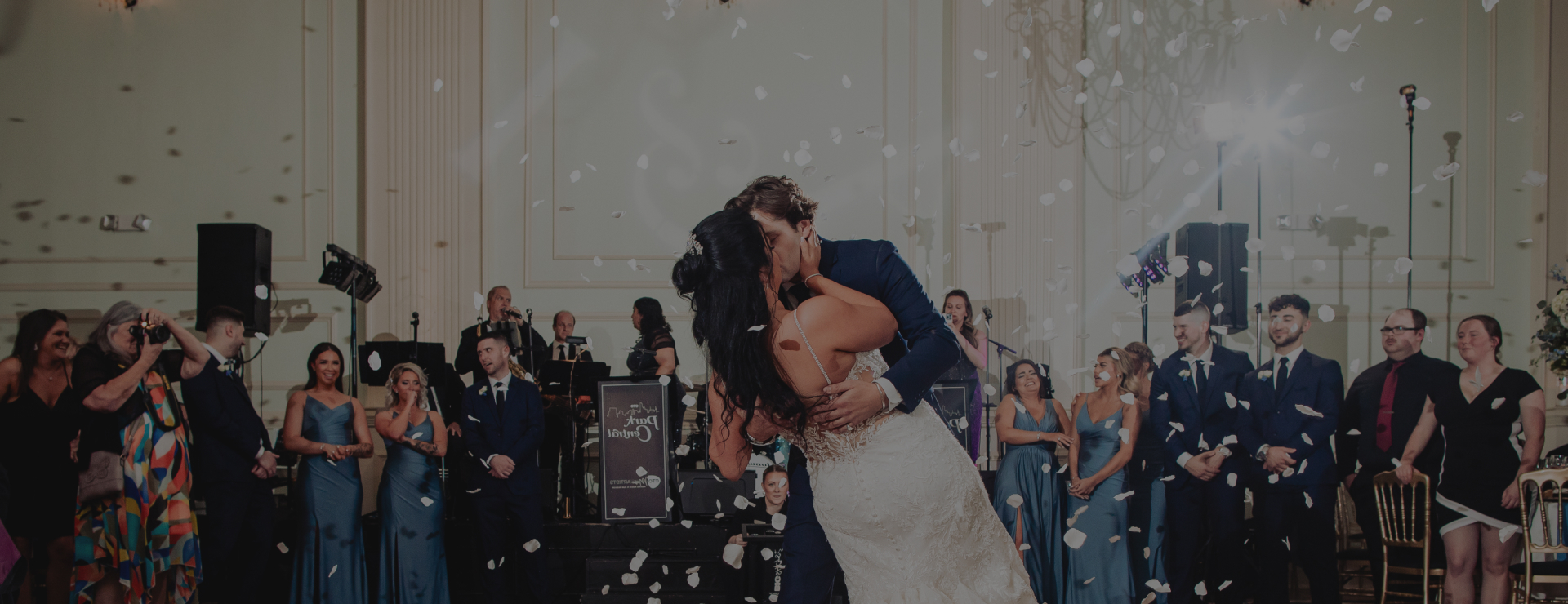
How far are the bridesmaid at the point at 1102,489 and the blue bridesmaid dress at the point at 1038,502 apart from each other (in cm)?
6

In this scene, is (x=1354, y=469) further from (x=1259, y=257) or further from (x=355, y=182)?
(x=355, y=182)

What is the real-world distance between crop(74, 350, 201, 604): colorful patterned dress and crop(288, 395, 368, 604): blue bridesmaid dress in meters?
0.44

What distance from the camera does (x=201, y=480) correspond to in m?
4.10

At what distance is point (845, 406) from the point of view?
1.91m

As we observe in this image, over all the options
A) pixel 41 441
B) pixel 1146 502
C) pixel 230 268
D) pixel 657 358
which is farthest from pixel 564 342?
pixel 1146 502

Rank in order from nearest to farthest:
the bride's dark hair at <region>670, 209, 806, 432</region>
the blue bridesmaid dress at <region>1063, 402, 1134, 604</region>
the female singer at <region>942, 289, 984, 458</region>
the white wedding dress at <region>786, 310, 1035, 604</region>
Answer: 1. the bride's dark hair at <region>670, 209, 806, 432</region>
2. the white wedding dress at <region>786, 310, 1035, 604</region>
3. the blue bridesmaid dress at <region>1063, 402, 1134, 604</region>
4. the female singer at <region>942, 289, 984, 458</region>

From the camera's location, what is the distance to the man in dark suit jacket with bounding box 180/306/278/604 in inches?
161

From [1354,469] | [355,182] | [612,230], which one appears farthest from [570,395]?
[1354,469]

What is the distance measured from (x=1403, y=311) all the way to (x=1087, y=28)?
286cm

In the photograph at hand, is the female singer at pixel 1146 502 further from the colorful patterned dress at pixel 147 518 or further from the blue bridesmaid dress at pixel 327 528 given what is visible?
the colorful patterned dress at pixel 147 518

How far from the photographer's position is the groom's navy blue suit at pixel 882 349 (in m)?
2.30

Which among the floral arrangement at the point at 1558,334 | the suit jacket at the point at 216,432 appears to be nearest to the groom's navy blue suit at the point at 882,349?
the suit jacket at the point at 216,432

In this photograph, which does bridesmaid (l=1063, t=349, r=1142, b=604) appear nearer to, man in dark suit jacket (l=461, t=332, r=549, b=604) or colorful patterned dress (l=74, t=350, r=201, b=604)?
man in dark suit jacket (l=461, t=332, r=549, b=604)

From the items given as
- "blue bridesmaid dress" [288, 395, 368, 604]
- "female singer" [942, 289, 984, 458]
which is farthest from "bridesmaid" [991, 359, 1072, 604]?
"blue bridesmaid dress" [288, 395, 368, 604]
